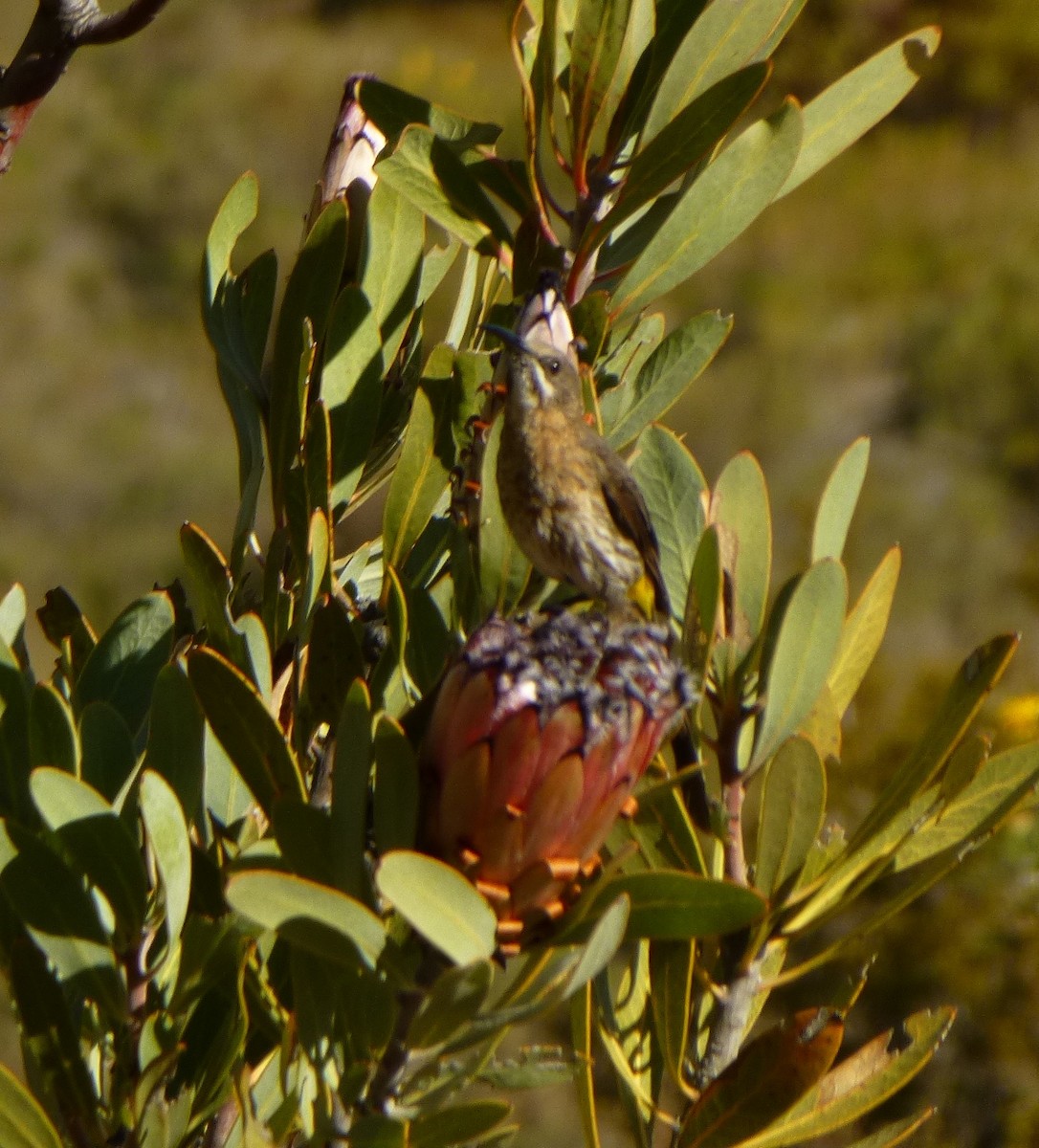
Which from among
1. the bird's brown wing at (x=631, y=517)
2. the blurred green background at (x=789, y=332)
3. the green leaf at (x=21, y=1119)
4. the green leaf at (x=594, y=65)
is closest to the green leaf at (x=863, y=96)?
the green leaf at (x=594, y=65)

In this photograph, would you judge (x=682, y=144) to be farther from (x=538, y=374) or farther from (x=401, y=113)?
(x=538, y=374)

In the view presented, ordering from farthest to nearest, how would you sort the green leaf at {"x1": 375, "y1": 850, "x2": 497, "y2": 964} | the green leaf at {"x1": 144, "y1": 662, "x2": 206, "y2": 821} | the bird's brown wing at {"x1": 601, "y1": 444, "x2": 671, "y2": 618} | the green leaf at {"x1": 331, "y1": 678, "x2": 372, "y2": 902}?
the bird's brown wing at {"x1": 601, "y1": 444, "x2": 671, "y2": 618} < the green leaf at {"x1": 144, "y1": 662, "x2": 206, "y2": 821} < the green leaf at {"x1": 331, "y1": 678, "x2": 372, "y2": 902} < the green leaf at {"x1": 375, "y1": 850, "x2": 497, "y2": 964}

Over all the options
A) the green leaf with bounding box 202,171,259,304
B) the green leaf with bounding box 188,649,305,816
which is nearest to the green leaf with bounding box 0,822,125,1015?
the green leaf with bounding box 188,649,305,816

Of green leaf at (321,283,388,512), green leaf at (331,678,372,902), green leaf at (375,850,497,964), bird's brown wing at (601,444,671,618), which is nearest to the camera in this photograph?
green leaf at (375,850,497,964)

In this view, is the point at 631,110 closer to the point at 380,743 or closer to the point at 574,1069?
the point at 380,743

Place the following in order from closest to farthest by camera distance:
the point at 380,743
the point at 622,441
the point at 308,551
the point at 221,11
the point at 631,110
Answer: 1. the point at 380,743
2. the point at 308,551
3. the point at 631,110
4. the point at 622,441
5. the point at 221,11

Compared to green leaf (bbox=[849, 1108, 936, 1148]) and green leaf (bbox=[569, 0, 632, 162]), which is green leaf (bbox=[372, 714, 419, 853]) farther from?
green leaf (bbox=[569, 0, 632, 162])

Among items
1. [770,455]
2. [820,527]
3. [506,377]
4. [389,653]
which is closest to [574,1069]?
[389,653]
